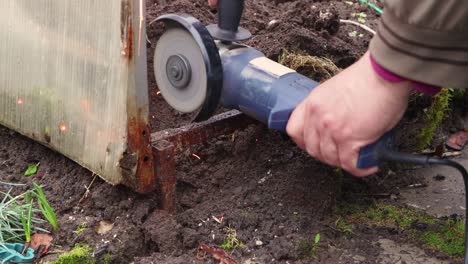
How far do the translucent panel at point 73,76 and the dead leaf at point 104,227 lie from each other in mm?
156

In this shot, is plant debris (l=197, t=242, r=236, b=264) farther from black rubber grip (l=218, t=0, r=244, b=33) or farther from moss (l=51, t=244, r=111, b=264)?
black rubber grip (l=218, t=0, r=244, b=33)

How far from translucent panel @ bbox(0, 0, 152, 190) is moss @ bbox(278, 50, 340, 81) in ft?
3.00

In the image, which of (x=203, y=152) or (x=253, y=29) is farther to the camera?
(x=253, y=29)

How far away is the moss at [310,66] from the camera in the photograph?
10.2ft

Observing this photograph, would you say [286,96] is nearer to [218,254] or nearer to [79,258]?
[218,254]

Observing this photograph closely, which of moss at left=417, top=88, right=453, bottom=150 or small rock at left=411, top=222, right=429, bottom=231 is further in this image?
moss at left=417, top=88, right=453, bottom=150

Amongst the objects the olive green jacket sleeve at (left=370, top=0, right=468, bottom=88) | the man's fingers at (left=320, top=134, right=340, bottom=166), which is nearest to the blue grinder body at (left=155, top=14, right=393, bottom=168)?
the man's fingers at (left=320, top=134, right=340, bottom=166)

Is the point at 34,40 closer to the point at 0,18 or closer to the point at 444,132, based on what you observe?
the point at 0,18

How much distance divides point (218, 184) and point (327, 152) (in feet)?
3.57

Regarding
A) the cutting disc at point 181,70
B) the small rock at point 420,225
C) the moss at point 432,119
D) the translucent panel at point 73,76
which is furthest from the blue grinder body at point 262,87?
the moss at point 432,119

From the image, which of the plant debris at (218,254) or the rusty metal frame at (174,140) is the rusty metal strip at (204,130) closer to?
the rusty metal frame at (174,140)

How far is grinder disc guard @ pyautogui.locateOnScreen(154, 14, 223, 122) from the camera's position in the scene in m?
2.54

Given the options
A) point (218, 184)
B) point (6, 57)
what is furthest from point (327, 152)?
point (6, 57)

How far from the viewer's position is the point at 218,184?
9.29 feet
